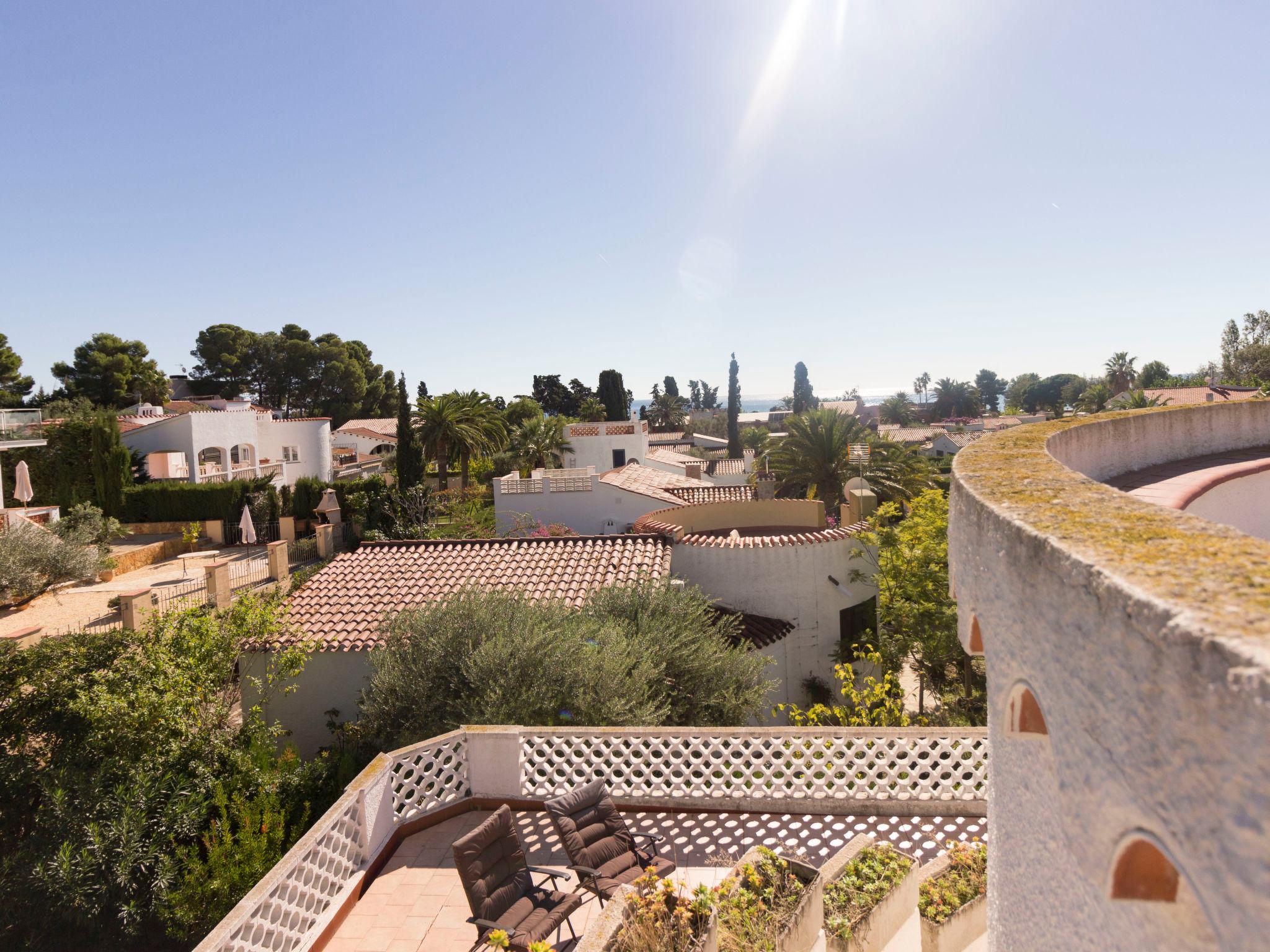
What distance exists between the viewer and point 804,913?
16.4ft

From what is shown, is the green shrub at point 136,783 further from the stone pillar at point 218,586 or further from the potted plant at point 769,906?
the stone pillar at point 218,586

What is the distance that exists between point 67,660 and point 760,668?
354 inches

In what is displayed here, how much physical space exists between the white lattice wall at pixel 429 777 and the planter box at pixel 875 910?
12.3 ft

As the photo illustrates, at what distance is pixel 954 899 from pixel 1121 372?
98.4 metres

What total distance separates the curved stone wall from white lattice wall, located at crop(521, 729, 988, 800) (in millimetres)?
3835

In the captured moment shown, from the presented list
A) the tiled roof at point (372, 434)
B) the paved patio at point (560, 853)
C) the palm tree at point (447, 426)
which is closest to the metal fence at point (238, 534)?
the palm tree at point (447, 426)

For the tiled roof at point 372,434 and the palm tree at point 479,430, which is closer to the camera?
the palm tree at point 479,430

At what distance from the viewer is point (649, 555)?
14578 millimetres

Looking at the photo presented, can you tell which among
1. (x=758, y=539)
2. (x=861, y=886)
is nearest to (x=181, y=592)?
(x=758, y=539)

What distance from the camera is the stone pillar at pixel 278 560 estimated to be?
72.7 feet

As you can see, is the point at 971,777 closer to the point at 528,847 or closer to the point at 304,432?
the point at 528,847

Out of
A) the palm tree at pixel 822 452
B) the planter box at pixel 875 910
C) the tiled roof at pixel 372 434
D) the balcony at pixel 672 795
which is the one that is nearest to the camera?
the planter box at pixel 875 910

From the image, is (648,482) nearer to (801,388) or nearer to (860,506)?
(860,506)

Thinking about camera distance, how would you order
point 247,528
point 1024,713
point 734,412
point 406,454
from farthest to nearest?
point 734,412
point 406,454
point 247,528
point 1024,713
